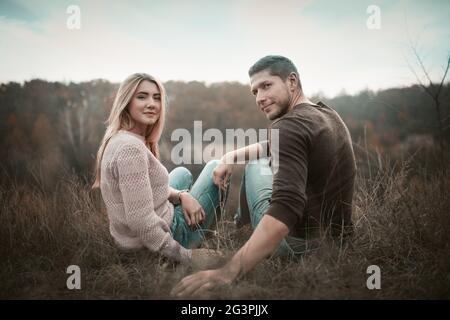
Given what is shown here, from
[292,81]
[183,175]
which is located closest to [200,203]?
[183,175]

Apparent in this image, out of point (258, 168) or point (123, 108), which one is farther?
point (258, 168)

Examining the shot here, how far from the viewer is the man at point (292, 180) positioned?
1585mm

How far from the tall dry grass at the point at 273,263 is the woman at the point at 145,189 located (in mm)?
Result: 138

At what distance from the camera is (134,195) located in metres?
1.83

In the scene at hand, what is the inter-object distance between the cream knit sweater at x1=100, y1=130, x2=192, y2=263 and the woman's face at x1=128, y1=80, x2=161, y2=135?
138 millimetres

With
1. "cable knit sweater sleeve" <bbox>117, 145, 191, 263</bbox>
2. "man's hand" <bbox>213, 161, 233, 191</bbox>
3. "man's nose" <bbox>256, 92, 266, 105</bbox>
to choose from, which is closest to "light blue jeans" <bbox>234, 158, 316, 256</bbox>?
"man's hand" <bbox>213, 161, 233, 191</bbox>

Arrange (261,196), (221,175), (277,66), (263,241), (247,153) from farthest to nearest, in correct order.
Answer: (247,153)
(221,175)
(261,196)
(277,66)
(263,241)

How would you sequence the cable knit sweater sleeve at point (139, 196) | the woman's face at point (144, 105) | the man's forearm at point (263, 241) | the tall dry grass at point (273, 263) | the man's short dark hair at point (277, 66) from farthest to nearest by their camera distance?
the woman's face at point (144, 105), the man's short dark hair at point (277, 66), the cable knit sweater sleeve at point (139, 196), the tall dry grass at point (273, 263), the man's forearm at point (263, 241)

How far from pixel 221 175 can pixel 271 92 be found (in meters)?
0.62

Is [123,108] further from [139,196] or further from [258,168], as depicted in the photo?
[258,168]

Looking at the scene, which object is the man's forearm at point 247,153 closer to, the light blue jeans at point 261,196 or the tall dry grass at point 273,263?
the light blue jeans at point 261,196

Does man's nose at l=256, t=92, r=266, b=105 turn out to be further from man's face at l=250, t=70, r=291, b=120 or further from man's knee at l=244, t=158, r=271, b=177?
man's knee at l=244, t=158, r=271, b=177

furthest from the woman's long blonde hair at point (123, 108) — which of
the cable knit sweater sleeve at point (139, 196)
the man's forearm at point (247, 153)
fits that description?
the man's forearm at point (247, 153)

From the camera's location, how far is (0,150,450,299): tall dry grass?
5.62 ft
